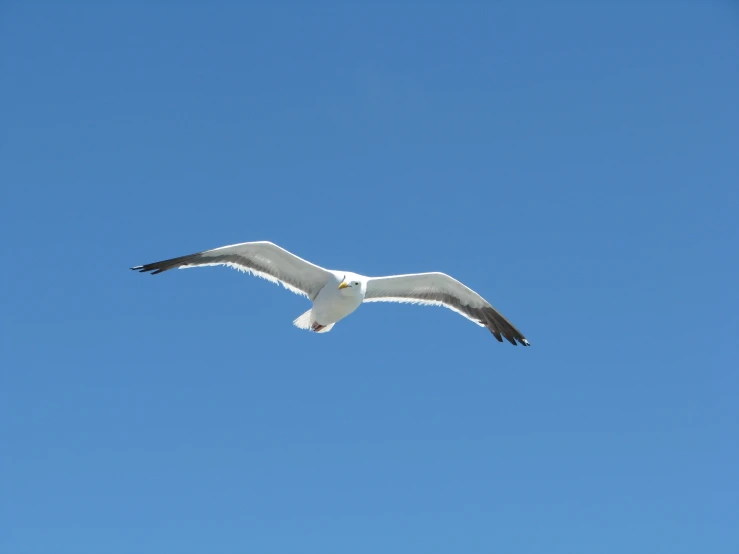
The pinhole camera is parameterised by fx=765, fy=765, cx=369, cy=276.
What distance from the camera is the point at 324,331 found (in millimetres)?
15938

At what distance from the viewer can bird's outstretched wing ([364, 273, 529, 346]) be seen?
16281 mm

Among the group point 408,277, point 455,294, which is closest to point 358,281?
point 408,277

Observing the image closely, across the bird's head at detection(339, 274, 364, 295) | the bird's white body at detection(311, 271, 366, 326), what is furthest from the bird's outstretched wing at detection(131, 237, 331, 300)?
the bird's head at detection(339, 274, 364, 295)

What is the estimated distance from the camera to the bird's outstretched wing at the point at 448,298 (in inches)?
641

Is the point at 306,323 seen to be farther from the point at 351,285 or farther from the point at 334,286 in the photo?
the point at 351,285

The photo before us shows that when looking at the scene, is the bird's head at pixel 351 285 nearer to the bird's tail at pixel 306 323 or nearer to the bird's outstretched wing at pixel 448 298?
the bird's outstretched wing at pixel 448 298

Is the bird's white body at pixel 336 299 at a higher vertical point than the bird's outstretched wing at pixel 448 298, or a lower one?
lower

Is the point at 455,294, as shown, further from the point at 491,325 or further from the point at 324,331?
the point at 324,331

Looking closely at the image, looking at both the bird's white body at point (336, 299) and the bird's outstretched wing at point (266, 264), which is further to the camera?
the bird's white body at point (336, 299)

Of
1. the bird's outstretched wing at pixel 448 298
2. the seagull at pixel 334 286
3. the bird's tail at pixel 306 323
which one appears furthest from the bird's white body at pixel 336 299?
the bird's outstretched wing at pixel 448 298

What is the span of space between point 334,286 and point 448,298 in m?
2.94

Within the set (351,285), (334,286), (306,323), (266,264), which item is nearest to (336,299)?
(334,286)

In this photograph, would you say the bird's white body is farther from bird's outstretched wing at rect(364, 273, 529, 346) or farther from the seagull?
bird's outstretched wing at rect(364, 273, 529, 346)

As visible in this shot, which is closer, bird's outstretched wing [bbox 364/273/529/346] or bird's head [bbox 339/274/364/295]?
bird's head [bbox 339/274/364/295]
